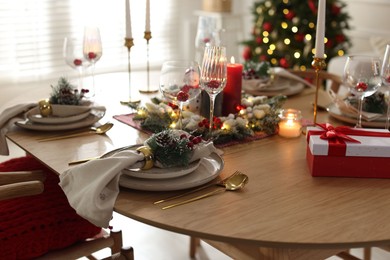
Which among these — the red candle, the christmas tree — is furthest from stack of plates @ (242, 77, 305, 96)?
the christmas tree

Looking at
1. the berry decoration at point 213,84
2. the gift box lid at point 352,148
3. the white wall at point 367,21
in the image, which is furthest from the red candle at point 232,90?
the white wall at point 367,21

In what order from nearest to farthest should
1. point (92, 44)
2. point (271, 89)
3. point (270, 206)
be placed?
1. point (270, 206)
2. point (92, 44)
3. point (271, 89)

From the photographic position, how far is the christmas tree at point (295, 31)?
4203mm

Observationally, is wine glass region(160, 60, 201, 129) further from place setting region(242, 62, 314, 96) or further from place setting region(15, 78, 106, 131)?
place setting region(242, 62, 314, 96)

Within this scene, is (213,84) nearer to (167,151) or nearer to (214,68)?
(214,68)

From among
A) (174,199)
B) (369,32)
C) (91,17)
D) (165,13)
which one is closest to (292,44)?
(369,32)

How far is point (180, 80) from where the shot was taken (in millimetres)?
1697

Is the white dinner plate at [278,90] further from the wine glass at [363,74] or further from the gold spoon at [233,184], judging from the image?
the gold spoon at [233,184]

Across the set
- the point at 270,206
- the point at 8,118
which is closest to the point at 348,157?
the point at 270,206

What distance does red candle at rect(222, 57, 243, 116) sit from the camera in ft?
6.27

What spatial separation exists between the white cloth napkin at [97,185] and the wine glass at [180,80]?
0.32 metres

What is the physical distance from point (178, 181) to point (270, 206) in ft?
0.78

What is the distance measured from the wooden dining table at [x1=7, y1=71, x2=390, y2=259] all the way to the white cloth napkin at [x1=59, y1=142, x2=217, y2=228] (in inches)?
1.3

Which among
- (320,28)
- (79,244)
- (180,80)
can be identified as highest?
(320,28)
